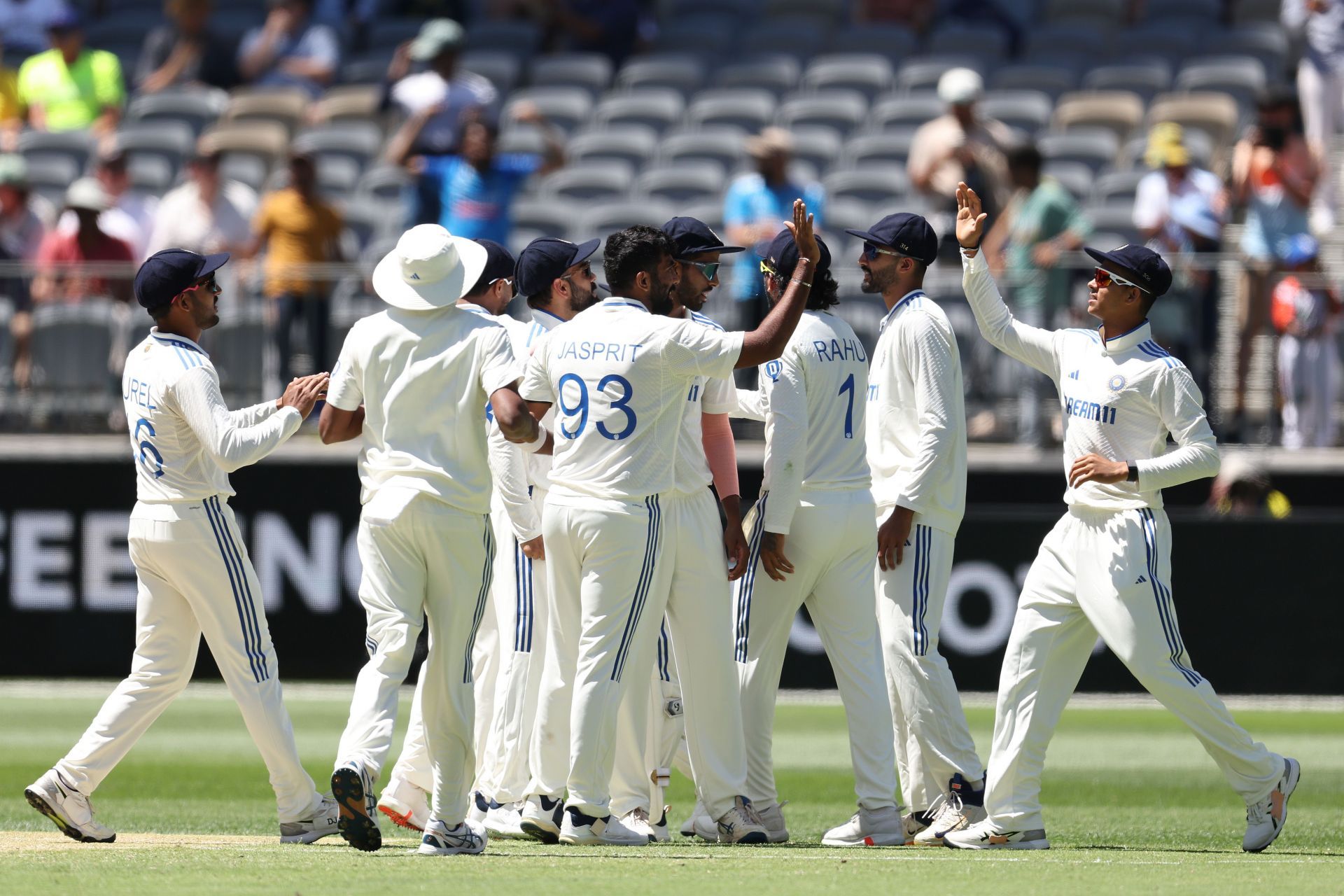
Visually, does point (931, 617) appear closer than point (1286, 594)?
Yes

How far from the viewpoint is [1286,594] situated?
1330cm

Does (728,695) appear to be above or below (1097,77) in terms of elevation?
below

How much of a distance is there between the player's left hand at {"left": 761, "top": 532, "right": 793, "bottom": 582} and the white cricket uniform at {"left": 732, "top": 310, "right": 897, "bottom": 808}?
0.03 metres

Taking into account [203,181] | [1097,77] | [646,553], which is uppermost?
[1097,77]

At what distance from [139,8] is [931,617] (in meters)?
16.5

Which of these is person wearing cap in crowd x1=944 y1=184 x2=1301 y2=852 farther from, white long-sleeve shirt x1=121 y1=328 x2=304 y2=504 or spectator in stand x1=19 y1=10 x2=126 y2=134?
spectator in stand x1=19 y1=10 x2=126 y2=134

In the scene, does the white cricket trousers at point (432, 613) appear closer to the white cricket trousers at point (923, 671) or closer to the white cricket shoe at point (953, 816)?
the white cricket trousers at point (923, 671)

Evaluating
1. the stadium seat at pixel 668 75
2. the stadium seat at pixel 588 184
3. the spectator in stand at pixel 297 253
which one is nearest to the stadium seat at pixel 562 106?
the stadium seat at pixel 668 75

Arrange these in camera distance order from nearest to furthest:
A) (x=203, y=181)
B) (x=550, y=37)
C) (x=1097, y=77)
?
(x=203, y=181) < (x=1097, y=77) < (x=550, y=37)

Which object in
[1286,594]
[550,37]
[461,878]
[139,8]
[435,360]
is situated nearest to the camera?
[461,878]

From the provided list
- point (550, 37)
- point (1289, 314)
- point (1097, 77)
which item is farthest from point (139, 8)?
point (1289, 314)

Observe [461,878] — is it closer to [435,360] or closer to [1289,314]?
[435,360]

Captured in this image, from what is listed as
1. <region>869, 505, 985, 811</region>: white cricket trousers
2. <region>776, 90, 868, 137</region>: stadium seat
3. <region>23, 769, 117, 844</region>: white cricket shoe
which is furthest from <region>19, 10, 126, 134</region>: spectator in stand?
<region>869, 505, 985, 811</region>: white cricket trousers

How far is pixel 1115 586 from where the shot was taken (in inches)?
297
